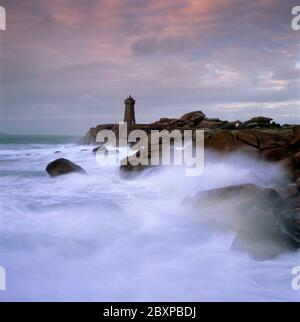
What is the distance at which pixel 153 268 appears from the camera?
5.31 metres

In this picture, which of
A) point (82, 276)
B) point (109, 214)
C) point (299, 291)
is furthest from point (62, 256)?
point (299, 291)

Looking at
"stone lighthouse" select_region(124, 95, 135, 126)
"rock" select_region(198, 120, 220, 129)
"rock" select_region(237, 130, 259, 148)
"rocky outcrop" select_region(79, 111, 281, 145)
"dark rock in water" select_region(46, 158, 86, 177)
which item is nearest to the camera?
"rock" select_region(237, 130, 259, 148)

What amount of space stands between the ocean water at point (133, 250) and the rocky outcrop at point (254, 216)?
186mm

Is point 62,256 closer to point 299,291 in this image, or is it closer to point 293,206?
point 299,291

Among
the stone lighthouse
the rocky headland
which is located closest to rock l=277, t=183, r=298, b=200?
the rocky headland

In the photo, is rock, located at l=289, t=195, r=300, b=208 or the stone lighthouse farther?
the stone lighthouse

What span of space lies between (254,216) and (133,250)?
7.42 feet

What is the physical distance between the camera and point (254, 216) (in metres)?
5.52

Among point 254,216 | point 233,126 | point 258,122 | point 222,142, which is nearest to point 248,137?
point 222,142

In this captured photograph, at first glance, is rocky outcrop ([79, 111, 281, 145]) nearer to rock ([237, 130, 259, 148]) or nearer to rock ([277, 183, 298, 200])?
rock ([237, 130, 259, 148])

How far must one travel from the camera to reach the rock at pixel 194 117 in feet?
78.2

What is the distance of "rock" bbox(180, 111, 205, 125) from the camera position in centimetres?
2383

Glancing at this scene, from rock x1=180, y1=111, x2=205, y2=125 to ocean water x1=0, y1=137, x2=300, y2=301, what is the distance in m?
14.2

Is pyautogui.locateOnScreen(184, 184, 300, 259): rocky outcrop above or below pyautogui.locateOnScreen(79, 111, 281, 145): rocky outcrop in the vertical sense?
below
